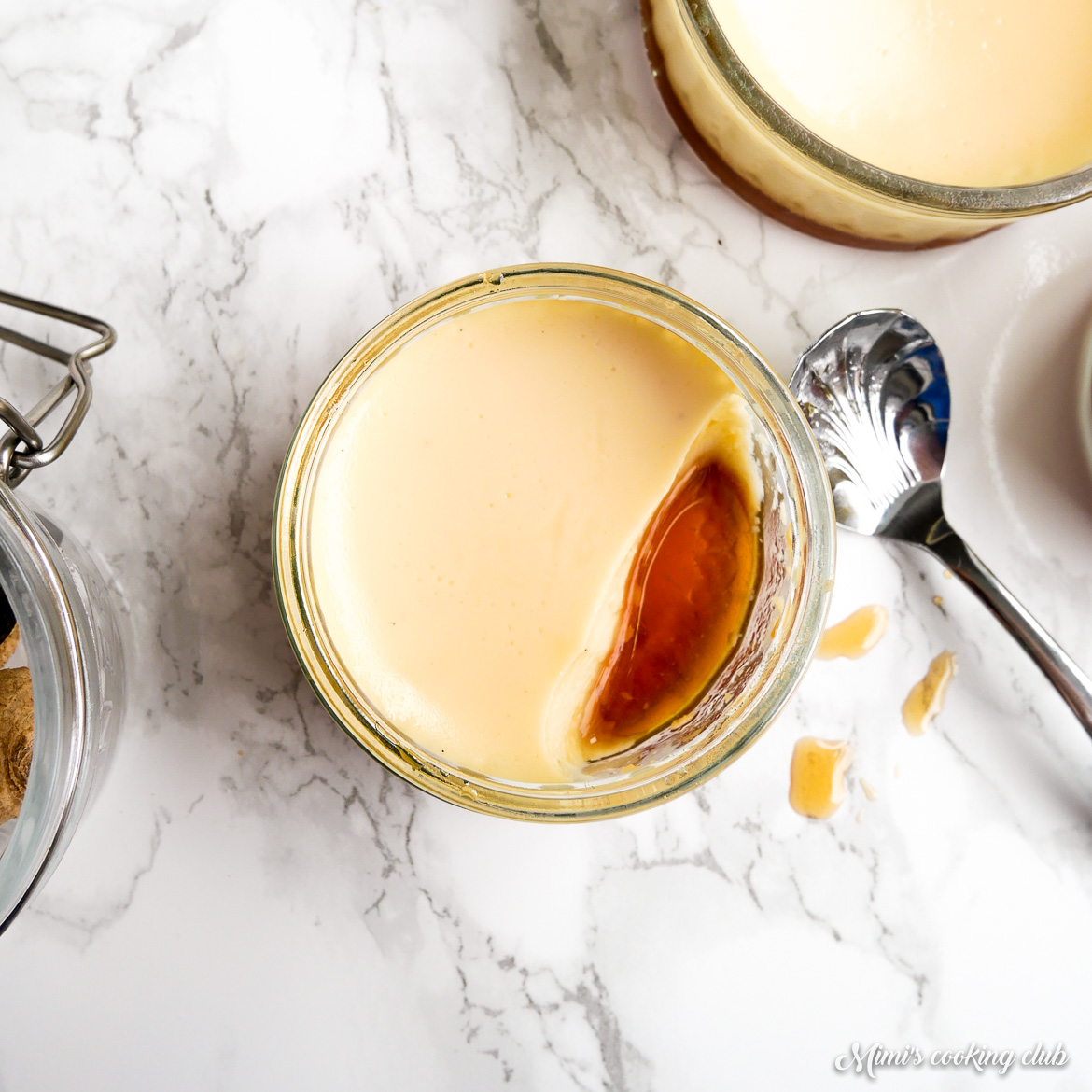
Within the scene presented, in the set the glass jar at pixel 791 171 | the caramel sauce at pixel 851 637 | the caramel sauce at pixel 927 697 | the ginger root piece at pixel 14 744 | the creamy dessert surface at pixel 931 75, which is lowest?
the ginger root piece at pixel 14 744

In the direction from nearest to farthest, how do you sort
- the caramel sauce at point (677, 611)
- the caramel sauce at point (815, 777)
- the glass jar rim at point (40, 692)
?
the glass jar rim at point (40, 692)
the caramel sauce at point (677, 611)
the caramel sauce at point (815, 777)

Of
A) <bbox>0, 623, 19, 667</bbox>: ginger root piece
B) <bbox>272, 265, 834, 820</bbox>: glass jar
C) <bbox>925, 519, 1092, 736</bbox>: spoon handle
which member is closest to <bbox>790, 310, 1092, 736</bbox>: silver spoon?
<bbox>925, 519, 1092, 736</bbox>: spoon handle

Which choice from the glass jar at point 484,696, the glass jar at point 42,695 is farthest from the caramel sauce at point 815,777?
the glass jar at point 42,695

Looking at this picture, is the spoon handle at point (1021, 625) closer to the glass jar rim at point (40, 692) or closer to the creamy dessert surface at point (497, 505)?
the creamy dessert surface at point (497, 505)

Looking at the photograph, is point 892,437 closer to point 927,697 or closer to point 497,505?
point 927,697

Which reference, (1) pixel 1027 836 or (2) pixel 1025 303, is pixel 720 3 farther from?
(1) pixel 1027 836

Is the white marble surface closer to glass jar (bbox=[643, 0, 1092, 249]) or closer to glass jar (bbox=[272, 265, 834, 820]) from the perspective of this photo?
glass jar (bbox=[643, 0, 1092, 249])

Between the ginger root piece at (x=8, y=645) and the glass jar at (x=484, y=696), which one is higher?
the glass jar at (x=484, y=696)

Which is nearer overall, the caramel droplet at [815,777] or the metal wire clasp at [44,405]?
the metal wire clasp at [44,405]
